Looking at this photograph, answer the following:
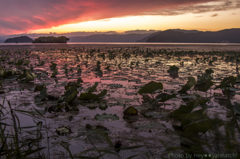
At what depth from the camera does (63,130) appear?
2021 mm

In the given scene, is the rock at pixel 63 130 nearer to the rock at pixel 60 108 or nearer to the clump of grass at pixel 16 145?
the clump of grass at pixel 16 145

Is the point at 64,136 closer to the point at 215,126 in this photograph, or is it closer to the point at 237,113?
the point at 215,126

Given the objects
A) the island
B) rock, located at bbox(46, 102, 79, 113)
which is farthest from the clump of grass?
the island

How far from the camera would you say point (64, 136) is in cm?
193

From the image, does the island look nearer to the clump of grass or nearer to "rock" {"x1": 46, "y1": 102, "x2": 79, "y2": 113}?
"rock" {"x1": 46, "y1": 102, "x2": 79, "y2": 113}

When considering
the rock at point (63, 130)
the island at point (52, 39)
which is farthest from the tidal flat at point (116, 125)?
the island at point (52, 39)

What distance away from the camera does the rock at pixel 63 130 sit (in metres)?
→ 1.99

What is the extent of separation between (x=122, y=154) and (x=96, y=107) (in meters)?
1.44

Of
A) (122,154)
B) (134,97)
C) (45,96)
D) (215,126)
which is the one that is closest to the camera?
(215,126)

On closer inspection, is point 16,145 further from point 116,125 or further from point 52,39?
point 52,39

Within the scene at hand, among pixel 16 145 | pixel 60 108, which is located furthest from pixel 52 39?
pixel 16 145

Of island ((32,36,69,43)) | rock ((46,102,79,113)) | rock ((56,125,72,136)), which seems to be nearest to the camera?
rock ((56,125,72,136))

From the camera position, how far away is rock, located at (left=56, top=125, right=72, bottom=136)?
6.52ft

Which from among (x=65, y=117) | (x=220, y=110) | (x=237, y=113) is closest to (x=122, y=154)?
(x=65, y=117)
